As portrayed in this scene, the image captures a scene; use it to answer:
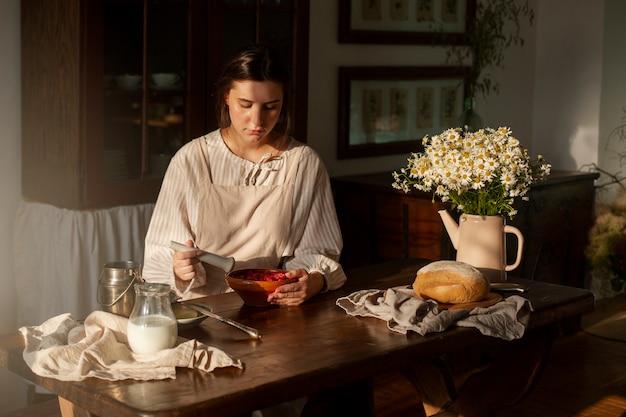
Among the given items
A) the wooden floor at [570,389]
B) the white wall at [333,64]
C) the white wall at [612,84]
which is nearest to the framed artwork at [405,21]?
the white wall at [333,64]

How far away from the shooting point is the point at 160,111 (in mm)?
3773

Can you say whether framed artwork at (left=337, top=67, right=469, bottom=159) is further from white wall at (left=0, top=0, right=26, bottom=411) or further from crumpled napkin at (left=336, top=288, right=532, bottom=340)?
crumpled napkin at (left=336, top=288, right=532, bottom=340)

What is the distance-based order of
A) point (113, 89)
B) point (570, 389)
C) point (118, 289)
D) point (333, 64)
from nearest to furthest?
1. point (118, 289)
2. point (113, 89)
3. point (570, 389)
4. point (333, 64)

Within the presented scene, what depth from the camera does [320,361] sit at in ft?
7.02

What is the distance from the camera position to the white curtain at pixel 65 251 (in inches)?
144

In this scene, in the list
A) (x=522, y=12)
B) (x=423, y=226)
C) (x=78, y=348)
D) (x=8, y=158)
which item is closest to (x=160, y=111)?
(x=8, y=158)

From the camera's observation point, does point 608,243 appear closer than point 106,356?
No

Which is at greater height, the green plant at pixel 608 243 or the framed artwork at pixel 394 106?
the framed artwork at pixel 394 106

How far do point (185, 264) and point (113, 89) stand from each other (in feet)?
3.91

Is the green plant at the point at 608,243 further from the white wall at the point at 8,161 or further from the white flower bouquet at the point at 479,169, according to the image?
the white wall at the point at 8,161

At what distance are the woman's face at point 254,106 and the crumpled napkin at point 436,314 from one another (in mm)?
647

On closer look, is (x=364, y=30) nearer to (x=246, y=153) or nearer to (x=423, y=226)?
(x=423, y=226)

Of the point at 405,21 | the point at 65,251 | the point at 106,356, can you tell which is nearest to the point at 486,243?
the point at 106,356

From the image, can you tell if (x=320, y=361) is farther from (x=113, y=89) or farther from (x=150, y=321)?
(x=113, y=89)
